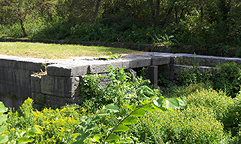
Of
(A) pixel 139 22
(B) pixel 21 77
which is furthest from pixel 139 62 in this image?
(A) pixel 139 22

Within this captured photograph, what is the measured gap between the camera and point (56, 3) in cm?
1880

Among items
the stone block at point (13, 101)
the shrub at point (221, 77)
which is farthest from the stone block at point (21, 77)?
the shrub at point (221, 77)

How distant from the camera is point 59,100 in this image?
449cm

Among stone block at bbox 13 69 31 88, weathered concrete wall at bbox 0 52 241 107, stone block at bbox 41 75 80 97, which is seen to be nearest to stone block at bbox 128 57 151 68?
weathered concrete wall at bbox 0 52 241 107

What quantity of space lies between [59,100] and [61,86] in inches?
11.7

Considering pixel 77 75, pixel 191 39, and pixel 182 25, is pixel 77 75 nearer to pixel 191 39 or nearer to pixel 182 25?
pixel 191 39

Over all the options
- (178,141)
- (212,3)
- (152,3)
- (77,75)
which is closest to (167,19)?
(152,3)

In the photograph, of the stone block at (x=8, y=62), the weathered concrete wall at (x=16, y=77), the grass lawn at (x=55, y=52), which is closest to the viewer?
the weathered concrete wall at (x=16, y=77)

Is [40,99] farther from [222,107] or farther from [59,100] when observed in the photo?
[222,107]

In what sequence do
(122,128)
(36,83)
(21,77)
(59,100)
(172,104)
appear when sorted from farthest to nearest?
1. (21,77)
2. (36,83)
3. (59,100)
4. (122,128)
5. (172,104)

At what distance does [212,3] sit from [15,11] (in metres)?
13.1

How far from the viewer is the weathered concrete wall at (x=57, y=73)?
4.45 m

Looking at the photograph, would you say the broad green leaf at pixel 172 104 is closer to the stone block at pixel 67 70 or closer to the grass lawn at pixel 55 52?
the stone block at pixel 67 70

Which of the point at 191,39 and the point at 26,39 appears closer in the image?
the point at 191,39
